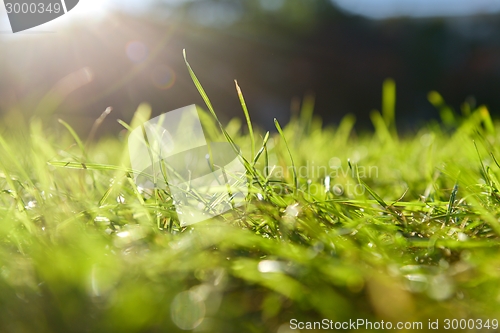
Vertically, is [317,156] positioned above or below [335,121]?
above

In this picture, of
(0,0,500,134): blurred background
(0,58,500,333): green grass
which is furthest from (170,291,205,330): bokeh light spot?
(0,0,500,134): blurred background

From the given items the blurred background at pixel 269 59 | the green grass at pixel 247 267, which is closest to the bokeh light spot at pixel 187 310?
the green grass at pixel 247 267

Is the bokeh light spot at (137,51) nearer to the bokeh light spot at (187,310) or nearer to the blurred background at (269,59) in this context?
the blurred background at (269,59)

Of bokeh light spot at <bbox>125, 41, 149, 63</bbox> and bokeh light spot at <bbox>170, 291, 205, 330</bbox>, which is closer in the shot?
bokeh light spot at <bbox>170, 291, 205, 330</bbox>

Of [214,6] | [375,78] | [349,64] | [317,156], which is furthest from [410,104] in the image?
[317,156]

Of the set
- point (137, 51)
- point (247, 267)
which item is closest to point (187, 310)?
point (247, 267)

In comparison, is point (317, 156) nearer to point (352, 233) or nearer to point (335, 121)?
point (352, 233)

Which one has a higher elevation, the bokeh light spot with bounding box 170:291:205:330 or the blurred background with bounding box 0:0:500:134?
the bokeh light spot with bounding box 170:291:205:330

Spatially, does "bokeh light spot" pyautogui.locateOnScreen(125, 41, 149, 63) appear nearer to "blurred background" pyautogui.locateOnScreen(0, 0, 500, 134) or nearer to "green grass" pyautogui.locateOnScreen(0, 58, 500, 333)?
"blurred background" pyautogui.locateOnScreen(0, 0, 500, 134)
